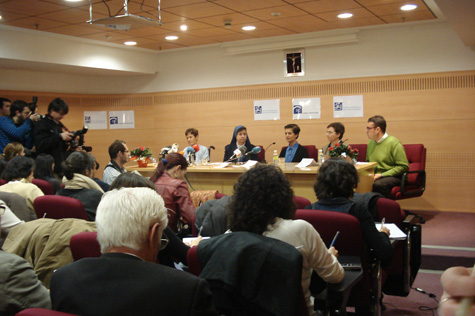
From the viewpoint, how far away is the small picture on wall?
878 centimetres

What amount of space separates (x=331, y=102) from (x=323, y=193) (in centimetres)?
581

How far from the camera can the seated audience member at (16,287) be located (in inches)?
68.3

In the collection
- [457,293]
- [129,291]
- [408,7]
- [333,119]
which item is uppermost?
[408,7]

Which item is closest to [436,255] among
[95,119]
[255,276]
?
[255,276]

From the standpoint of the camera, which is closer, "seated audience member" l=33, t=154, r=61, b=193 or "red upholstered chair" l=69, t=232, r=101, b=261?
"red upholstered chair" l=69, t=232, r=101, b=261

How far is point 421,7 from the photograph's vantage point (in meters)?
6.64

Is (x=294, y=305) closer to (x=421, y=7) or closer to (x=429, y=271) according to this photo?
(x=429, y=271)

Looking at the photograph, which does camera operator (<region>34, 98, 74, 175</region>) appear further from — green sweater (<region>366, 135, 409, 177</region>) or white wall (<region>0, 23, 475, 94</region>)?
green sweater (<region>366, 135, 409, 177</region>)

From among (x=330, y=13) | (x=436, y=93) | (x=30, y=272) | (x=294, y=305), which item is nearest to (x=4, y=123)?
(x=330, y=13)

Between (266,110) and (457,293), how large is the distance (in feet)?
27.1

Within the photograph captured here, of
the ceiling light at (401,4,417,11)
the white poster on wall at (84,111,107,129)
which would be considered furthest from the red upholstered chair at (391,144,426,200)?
the white poster on wall at (84,111,107,129)

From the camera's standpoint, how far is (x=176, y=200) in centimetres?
382

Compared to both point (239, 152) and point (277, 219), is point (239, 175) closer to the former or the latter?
point (239, 152)

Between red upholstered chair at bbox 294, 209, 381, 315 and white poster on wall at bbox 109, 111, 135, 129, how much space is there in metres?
8.17
